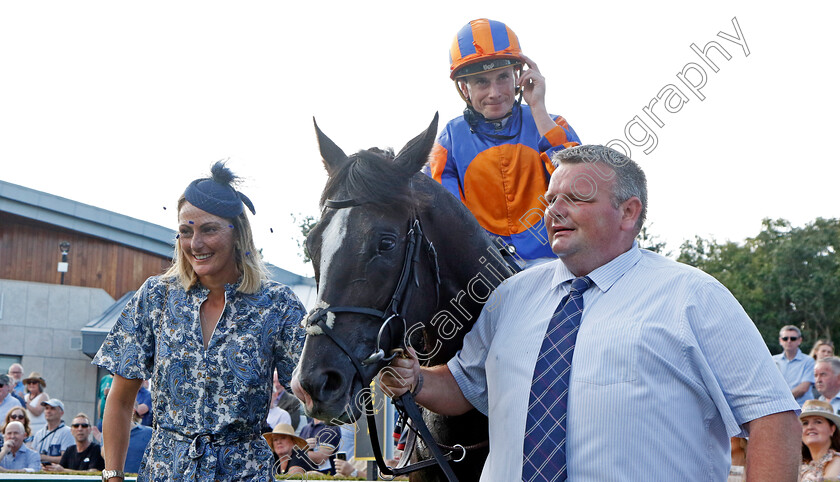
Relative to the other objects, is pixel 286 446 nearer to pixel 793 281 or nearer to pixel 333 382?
pixel 333 382

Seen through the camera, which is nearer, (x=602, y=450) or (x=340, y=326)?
(x=602, y=450)

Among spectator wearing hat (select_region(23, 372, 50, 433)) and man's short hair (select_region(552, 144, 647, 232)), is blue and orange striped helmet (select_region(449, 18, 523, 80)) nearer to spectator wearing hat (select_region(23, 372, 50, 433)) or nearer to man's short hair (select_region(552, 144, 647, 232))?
man's short hair (select_region(552, 144, 647, 232))

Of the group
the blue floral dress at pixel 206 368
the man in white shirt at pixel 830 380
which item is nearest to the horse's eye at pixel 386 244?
the blue floral dress at pixel 206 368

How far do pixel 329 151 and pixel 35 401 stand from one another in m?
10.1

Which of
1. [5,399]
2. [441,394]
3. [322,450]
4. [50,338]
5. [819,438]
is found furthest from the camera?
[50,338]

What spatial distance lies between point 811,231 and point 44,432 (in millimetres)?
43730

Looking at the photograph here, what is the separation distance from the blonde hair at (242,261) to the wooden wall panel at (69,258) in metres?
16.3

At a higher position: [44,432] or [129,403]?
[129,403]

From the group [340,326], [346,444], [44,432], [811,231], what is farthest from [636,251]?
[811,231]

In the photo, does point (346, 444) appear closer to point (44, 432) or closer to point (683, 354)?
point (44, 432)

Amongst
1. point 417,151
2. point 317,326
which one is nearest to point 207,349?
point 317,326

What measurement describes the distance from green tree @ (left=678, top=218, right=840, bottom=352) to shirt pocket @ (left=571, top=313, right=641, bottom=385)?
126 ft

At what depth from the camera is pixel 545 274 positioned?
9.39 ft

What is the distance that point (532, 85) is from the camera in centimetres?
385
